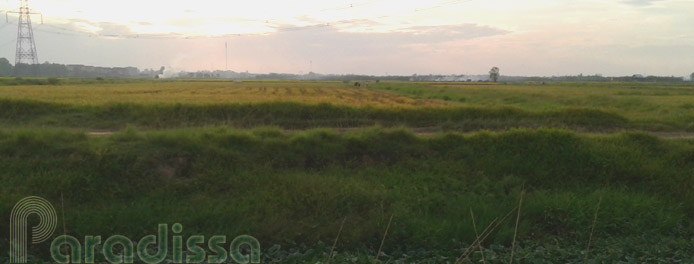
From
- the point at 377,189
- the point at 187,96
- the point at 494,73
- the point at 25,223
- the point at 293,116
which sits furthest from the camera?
the point at 494,73

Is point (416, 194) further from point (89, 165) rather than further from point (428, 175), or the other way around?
point (89, 165)

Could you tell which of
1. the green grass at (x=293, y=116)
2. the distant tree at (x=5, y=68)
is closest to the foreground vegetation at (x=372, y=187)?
the green grass at (x=293, y=116)

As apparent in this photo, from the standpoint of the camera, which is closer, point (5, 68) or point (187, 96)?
point (187, 96)

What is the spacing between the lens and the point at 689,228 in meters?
9.91

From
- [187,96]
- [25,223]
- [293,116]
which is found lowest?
[25,223]

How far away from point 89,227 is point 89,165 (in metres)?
2.32

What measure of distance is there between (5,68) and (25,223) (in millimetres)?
73512

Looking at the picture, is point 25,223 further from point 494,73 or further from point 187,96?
point 494,73

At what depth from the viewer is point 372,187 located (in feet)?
36.5

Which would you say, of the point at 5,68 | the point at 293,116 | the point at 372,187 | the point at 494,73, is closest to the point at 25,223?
the point at 372,187

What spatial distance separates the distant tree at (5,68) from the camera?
225ft

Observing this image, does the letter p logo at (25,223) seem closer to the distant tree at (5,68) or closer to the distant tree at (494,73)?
the distant tree at (5,68)

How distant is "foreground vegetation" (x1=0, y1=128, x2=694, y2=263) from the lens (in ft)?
29.8

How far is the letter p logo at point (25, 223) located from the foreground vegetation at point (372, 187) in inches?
8.5
